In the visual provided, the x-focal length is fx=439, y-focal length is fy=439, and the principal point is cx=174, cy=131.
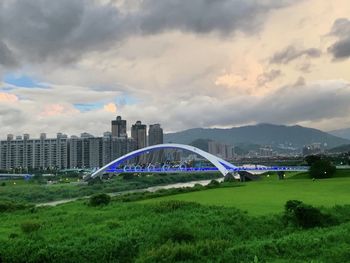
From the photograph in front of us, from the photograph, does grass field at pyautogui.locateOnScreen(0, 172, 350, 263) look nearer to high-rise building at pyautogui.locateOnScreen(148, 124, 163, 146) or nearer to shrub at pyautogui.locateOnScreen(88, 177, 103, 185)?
shrub at pyautogui.locateOnScreen(88, 177, 103, 185)

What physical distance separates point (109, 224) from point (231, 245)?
221 inches

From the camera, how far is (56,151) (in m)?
126

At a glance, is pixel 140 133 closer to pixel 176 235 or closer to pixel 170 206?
pixel 170 206

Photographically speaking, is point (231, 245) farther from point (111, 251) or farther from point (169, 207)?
point (169, 207)

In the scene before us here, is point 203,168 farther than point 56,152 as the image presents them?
No

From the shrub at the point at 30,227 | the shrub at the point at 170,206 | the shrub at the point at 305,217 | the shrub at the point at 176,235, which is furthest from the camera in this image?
the shrub at the point at 170,206

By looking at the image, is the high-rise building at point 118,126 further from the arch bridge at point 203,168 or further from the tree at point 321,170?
the tree at point 321,170

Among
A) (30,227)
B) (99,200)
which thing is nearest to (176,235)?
(30,227)

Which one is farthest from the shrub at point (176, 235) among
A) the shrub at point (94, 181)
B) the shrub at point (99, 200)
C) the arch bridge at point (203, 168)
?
the shrub at point (94, 181)

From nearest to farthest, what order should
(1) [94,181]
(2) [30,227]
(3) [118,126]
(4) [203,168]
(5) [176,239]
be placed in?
(5) [176,239] < (2) [30,227] < (4) [203,168] < (1) [94,181] < (3) [118,126]

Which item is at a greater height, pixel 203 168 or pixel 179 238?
pixel 203 168

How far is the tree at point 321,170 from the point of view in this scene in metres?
51.8

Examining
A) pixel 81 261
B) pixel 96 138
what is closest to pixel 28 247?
pixel 81 261

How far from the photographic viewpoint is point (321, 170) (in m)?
52.0
